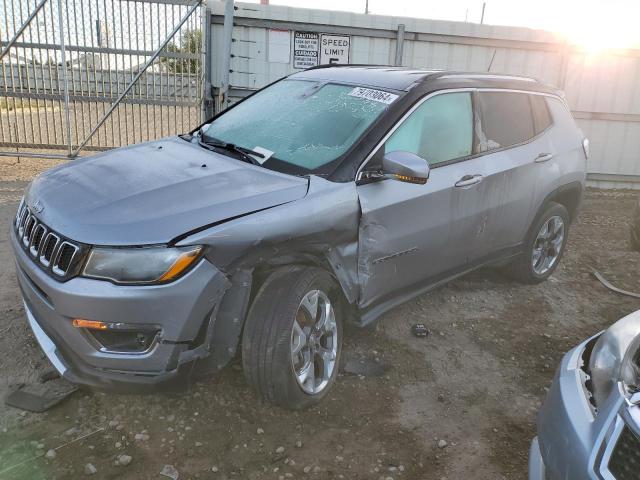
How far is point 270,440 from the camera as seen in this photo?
2883 mm

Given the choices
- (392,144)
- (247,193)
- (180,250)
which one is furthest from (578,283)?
(180,250)

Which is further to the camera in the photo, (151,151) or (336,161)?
(151,151)

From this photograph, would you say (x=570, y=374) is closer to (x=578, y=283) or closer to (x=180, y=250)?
(x=180, y=250)

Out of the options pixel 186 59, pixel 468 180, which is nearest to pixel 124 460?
pixel 468 180

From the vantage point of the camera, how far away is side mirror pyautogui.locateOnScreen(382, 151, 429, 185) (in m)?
3.11

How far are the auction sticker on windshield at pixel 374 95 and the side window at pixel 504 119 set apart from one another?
849mm

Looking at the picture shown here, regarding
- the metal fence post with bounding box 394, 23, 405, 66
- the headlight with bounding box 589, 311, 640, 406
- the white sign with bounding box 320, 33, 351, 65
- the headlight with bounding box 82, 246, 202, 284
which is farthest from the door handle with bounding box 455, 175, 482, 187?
the metal fence post with bounding box 394, 23, 405, 66

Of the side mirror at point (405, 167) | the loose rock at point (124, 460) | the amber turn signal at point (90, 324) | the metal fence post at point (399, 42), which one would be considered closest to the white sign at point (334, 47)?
the metal fence post at point (399, 42)

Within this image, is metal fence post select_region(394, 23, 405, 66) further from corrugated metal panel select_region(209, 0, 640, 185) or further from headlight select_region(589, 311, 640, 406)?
headlight select_region(589, 311, 640, 406)

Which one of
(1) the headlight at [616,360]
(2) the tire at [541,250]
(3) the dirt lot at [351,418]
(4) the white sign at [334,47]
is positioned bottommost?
(3) the dirt lot at [351,418]

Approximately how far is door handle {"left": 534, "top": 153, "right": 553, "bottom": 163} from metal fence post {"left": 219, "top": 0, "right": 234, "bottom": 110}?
15.4ft

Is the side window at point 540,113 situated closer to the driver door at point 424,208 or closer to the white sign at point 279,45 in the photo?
the driver door at point 424,208

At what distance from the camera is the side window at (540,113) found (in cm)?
466

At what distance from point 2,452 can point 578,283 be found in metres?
4.72
